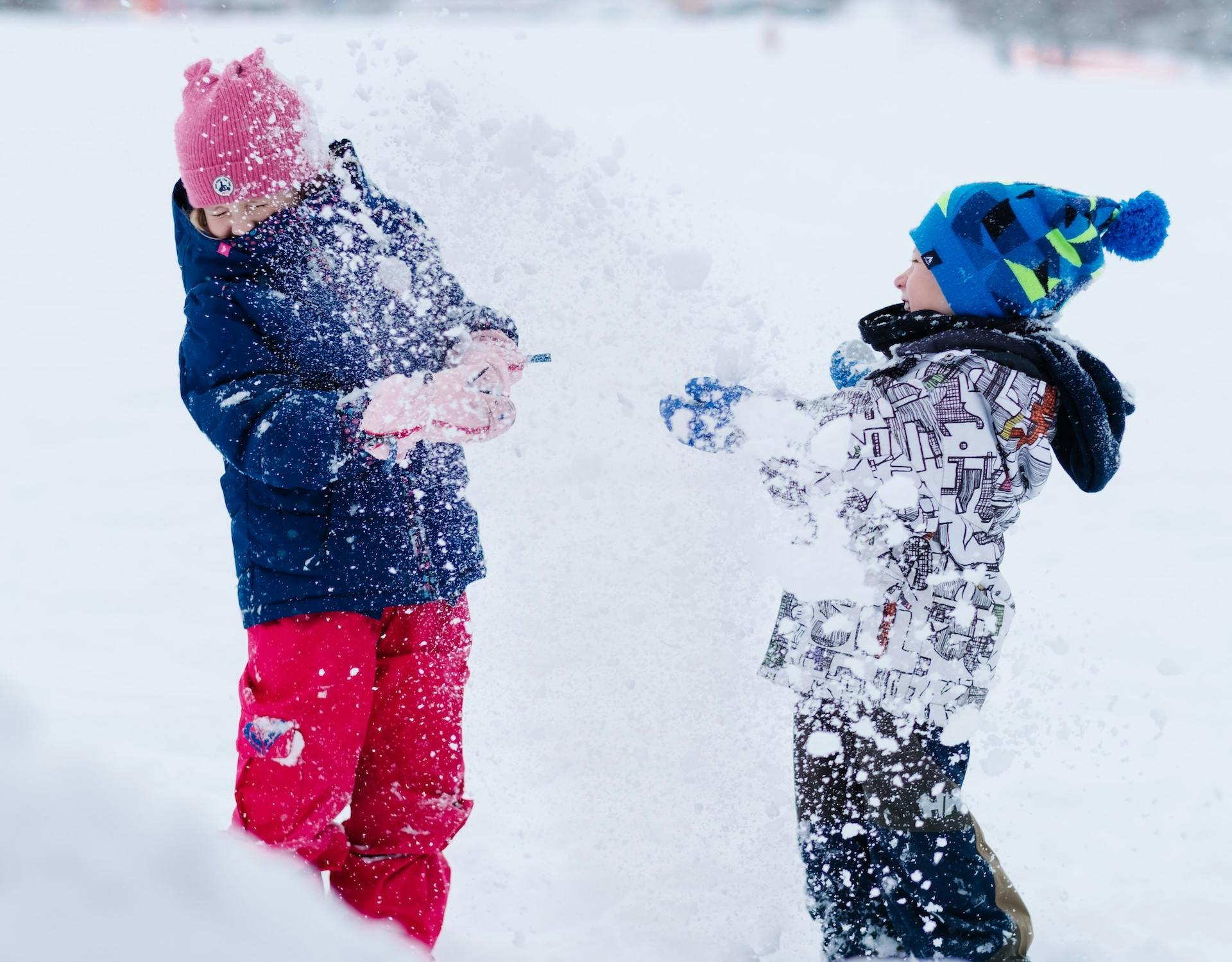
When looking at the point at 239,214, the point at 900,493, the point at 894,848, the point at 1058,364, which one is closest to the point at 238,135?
the point at 239,214

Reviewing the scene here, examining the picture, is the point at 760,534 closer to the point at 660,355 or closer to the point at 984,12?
the point at 660,355

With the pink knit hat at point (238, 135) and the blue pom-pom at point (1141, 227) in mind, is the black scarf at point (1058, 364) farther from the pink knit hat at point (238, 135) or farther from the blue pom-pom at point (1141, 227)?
the pink knit hat at point (238, 135)

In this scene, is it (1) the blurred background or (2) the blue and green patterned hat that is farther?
(1) the blurred background

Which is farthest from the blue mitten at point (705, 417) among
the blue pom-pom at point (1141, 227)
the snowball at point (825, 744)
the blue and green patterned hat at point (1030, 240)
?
the blue pom-pom at point (1141, 227)

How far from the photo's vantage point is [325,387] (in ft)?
5.54

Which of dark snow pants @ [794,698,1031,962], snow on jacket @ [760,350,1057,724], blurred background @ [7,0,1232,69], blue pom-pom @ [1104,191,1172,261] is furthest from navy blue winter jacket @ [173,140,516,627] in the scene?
blurred background @ [7,0,1232,69]

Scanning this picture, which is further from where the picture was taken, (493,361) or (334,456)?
(493,361)

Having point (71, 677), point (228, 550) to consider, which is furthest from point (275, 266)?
point (228, 550)

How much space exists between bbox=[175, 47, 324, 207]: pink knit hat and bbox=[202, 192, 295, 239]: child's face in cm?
1

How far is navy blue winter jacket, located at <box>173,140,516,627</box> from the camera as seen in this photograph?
1.57 m

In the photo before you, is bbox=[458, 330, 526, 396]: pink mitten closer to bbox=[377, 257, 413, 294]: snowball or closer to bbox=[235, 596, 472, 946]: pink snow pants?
bbox=[377, 257, 413, 294]: snowball

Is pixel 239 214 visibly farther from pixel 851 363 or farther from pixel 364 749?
pixel 851 363

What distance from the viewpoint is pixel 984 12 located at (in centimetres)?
970

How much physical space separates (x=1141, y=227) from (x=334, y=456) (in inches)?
45.3
